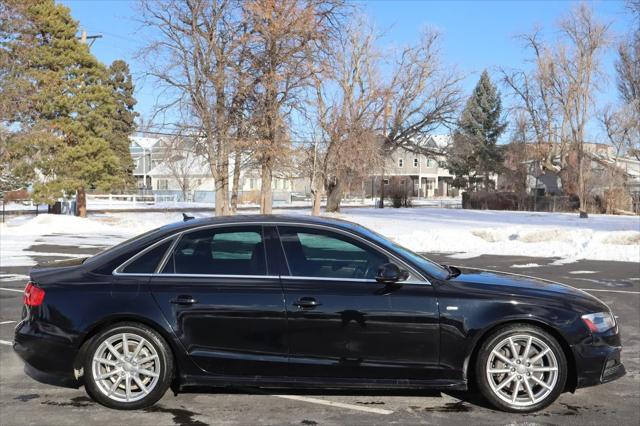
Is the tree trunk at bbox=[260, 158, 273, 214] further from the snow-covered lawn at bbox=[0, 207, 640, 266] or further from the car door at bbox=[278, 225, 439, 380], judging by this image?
the car door at bbox=[278, 225, 439, 380]

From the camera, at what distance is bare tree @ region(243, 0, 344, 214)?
2397cm

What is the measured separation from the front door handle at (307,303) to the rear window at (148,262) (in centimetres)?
118

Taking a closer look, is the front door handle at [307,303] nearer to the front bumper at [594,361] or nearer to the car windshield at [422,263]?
the car windshield at [422,263]

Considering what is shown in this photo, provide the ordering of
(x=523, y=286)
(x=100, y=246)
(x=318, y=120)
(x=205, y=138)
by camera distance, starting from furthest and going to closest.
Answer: (x=318, y=120) < (x=205, y=138) < (x=100, y=246) < (x=523, y=286)

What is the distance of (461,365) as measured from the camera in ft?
15.1

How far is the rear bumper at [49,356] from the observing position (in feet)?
15.2

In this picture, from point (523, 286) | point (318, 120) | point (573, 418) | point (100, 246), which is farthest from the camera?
point (318, 120)

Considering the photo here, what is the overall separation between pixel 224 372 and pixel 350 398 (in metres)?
1.09

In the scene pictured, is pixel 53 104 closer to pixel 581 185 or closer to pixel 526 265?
pixel 526 265

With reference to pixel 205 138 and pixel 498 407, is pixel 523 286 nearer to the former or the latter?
pixel 498 407

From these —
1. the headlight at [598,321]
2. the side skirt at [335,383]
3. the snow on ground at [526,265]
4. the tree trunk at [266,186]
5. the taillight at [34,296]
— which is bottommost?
the snow on ground at [526,265]

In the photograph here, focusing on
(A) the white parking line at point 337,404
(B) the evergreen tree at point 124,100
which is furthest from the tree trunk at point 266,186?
(B) the evergreen tree at point 124,100

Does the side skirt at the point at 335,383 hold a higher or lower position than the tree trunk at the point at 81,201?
lower

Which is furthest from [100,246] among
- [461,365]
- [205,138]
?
[461,365]
